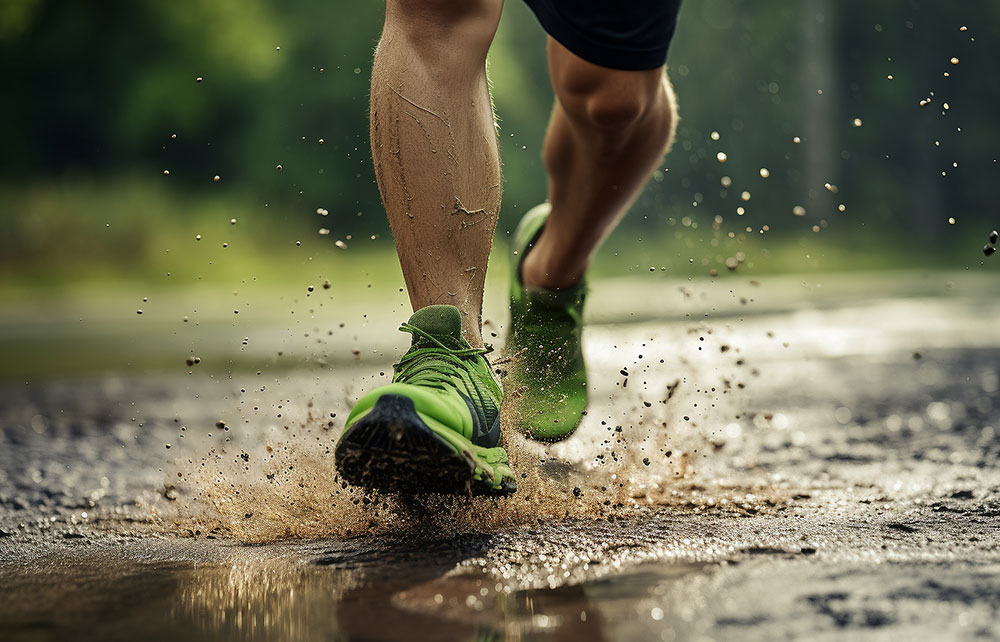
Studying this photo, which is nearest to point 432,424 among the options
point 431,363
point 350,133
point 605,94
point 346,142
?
point 431,363

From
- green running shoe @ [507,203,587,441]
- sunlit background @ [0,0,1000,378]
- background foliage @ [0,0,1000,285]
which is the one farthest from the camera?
background foliage @ [0,0,1000,285]

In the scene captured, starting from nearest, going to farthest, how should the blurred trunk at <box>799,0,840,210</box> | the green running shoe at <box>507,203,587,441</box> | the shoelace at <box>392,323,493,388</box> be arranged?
the shoelace at <box>392,323,493,388</box> < the green running shoe at <box>507,203,587,441</box> < the blurred trunk at <box>799,0,840,210</box>

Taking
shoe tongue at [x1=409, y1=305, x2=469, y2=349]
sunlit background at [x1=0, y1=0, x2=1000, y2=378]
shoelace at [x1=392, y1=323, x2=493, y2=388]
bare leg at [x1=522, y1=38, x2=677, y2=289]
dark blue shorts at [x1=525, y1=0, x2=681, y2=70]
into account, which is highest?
sunlit background at [x1=0, y1=0, x2=1000, y2=378]

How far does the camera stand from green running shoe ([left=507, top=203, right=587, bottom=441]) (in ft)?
8.43

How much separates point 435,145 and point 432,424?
0.54m

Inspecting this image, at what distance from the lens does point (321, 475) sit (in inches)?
86.2

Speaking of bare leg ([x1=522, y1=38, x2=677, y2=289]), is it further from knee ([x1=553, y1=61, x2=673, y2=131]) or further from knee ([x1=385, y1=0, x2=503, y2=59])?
knee ([x1=385, y1=0, x2=503, y2=59])

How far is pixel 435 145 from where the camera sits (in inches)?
76.9

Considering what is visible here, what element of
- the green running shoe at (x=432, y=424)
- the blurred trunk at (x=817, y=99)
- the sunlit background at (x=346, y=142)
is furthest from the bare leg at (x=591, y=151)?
the blurred trunk at (x=817, y=99)

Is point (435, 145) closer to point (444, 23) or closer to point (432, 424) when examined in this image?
point (444, 23)

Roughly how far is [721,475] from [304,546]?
1.06m

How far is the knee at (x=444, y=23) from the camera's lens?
1942mm

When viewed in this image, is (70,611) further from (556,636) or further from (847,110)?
(847,110)

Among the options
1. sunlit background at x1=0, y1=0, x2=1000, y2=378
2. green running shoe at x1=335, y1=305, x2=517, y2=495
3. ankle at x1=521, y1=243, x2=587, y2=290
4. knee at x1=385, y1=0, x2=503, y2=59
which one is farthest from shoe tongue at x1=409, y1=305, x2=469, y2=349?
sunlit background at x1=0, y1=0, x2=1000, y2=378
